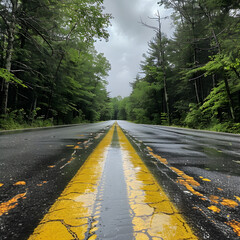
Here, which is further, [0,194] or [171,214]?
[0,194]

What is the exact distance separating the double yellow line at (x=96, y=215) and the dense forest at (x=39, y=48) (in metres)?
7.02

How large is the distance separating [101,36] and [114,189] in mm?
7572

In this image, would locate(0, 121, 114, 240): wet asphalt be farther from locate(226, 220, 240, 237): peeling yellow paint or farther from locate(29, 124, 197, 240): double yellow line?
locate(226, 220, 240, 237): peeling yellow paint

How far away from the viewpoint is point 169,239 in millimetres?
803

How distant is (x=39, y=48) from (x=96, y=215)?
12.3 meters

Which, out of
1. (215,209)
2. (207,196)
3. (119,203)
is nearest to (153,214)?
(119,203)

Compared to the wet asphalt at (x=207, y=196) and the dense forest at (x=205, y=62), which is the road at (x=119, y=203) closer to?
the wet asphalt at (x=207, y=196)

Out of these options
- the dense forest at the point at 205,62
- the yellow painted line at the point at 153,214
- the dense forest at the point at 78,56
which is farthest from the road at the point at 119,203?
the dense forest at the point at 205,62

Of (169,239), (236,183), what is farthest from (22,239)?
(236,183)

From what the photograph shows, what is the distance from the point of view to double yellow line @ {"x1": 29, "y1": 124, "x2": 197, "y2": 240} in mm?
839

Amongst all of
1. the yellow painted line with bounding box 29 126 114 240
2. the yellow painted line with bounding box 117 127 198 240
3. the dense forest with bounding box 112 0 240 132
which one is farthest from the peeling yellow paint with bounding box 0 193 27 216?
the dense forest with bounding box 112 0 240 132

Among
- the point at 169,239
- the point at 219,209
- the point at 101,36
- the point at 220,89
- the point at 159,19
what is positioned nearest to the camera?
the point at 169,239

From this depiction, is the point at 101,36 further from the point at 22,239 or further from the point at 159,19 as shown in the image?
the point at 159,19

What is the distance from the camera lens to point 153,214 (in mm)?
1048
